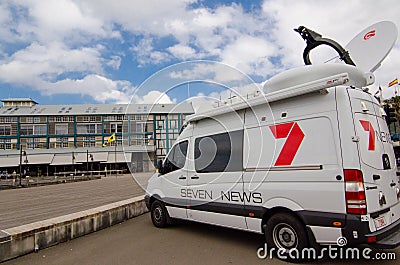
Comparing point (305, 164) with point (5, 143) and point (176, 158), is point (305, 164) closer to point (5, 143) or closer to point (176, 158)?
point (176, 158)

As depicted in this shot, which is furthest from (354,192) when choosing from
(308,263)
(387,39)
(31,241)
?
(31,241)

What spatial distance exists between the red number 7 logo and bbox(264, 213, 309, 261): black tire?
909mm

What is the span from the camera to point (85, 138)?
232ft

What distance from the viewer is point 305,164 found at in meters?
4.89

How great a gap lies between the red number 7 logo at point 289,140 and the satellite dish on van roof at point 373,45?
2.73 meters

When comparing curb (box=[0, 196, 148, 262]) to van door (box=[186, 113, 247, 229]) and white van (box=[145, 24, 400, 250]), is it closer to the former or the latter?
van door (box=[186, 113, 247, 229])

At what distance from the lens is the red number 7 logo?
511 centimetres

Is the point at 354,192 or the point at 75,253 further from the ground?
the point at 354,192

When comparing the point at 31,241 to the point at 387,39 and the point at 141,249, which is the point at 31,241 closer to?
the point at 141,249

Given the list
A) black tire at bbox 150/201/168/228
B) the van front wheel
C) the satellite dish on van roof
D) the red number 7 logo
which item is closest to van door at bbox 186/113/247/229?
the van front wheel

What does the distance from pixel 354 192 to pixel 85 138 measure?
7239cm

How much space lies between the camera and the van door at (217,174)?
6.04 metres

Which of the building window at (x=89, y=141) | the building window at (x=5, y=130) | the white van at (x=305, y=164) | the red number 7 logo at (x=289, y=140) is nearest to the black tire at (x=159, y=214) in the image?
the white van at (x=305, y=164)

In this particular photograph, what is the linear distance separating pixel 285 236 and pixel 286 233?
0.06 m
